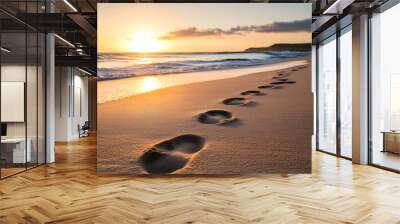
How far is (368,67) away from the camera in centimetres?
813

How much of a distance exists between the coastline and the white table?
170cm

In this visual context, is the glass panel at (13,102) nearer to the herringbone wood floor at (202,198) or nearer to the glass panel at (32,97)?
the glass panel at (32,97)

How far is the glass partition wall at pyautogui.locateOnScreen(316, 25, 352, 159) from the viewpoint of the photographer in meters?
9.11

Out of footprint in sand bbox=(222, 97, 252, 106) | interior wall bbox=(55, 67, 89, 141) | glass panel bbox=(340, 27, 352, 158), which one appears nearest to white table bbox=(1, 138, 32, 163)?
footprint in sand bbox=(222, 97, 252, 106)

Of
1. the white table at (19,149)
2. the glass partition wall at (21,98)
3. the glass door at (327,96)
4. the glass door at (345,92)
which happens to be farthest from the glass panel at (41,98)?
the glass door at (327,96)

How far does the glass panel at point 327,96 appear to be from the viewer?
33.3 ft

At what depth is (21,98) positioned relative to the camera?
7055mm

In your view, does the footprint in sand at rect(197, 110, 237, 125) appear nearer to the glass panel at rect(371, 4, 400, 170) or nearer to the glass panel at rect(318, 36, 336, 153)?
the glass panel at rect(371, 4, 400, 170)

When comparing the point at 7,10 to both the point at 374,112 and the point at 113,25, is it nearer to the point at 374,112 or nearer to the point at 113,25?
the point at 113,25

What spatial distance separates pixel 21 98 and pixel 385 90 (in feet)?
22.9

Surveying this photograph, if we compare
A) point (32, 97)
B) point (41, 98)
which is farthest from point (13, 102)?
point (41, 98)

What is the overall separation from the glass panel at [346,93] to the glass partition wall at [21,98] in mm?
6818

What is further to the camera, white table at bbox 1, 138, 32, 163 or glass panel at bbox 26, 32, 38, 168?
glass panel at bbox 26, 32, 38, 168

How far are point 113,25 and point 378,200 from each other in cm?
A: 495
